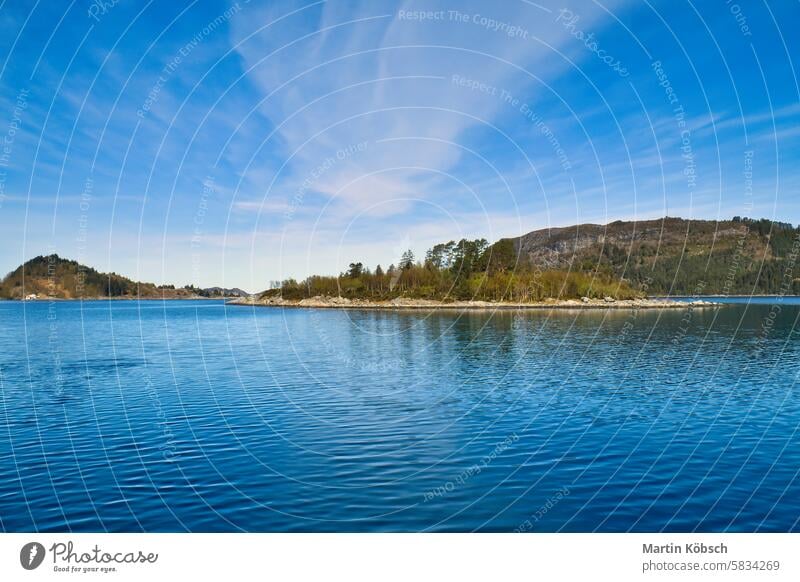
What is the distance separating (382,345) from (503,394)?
41601mm

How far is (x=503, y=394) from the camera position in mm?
40719

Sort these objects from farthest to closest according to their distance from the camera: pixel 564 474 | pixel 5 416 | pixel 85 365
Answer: pixel 85 365 < pixel 5 416 < pixel 564 474

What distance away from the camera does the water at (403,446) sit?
18.6 m

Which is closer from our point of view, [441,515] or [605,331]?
[441,515]

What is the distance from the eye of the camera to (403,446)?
27.0 meters

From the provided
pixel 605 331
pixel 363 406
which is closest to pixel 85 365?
pixel 363 406

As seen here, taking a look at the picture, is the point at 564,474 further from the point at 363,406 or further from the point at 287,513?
the point at 363,406

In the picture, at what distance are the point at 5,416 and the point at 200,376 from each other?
17643 mm

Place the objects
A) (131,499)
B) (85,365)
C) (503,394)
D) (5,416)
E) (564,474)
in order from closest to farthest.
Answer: (131,499) → (564,474) → (5,416) → (503,394) → (85,365)

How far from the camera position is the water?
61.0 ft
